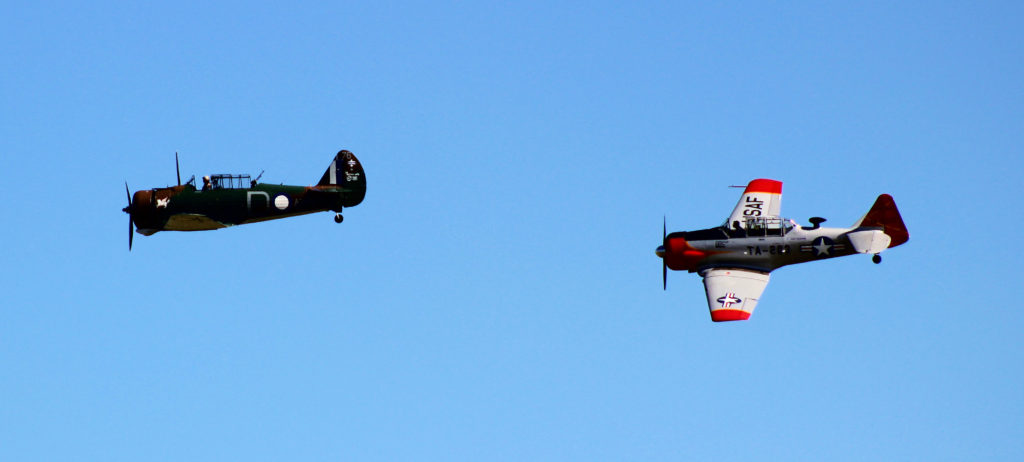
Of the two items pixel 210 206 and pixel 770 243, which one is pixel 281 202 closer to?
pixel 210 206

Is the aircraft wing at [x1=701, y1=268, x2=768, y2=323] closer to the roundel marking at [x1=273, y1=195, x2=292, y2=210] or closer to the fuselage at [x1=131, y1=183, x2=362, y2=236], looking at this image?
the fuselage at [x1=131, y1=183, x2=362, y2=236]

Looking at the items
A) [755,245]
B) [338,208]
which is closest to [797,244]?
[755,245]

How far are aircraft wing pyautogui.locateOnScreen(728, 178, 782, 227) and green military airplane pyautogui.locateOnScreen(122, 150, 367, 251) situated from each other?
14865 millimetres

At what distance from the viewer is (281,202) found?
48.5 meters

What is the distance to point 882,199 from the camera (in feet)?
160

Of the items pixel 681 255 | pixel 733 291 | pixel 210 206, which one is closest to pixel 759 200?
pixel 681 255

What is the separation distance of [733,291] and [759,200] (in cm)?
590

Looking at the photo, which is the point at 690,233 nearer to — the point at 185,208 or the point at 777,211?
the point at 777,211

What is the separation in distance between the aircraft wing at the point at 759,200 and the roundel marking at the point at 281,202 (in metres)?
15.8

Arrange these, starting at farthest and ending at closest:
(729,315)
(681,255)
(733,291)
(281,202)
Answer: (681,255), (281,202), (733,291), (729,315)

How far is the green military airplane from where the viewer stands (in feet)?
158

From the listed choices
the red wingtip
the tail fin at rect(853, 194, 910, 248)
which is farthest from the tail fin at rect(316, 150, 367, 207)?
the tail fin at rect(853, 194, 910, 248)

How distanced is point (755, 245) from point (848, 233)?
3.19 metres

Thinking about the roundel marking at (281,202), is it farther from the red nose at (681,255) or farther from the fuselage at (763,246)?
the fuselage at (763,246)
